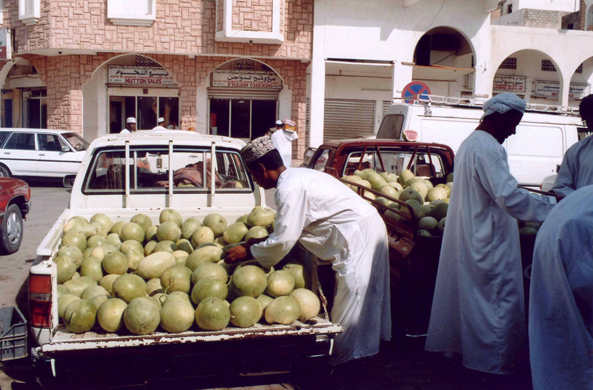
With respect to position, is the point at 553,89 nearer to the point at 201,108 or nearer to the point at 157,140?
the point at 201,108

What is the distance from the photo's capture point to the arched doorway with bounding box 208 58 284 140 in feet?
67.3

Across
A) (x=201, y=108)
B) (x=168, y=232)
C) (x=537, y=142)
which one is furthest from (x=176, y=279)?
(x=201, y=108)

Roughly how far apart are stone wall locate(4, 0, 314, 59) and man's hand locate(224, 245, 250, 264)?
1570cm

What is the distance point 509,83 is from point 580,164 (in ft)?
65.3

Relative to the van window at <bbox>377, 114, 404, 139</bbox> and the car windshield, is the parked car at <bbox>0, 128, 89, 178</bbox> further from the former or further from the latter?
the van window at <bbox>377, 114, 404, 139</bbox>

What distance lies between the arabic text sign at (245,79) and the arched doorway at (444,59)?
5.51m

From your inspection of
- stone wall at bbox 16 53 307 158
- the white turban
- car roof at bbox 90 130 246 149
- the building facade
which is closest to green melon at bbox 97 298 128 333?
car roof at bbox 90 130 246 149

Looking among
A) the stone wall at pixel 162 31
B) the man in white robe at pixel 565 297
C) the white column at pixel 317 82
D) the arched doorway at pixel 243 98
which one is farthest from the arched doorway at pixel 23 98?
the man in white robe at pixel 565 297

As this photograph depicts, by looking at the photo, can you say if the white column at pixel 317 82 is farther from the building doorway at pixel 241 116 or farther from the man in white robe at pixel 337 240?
the man in white robe at pixel 337 240

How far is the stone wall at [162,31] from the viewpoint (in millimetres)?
18594

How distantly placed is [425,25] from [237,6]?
21.6ft

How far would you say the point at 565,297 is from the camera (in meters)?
2.09

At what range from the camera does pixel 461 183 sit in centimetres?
416

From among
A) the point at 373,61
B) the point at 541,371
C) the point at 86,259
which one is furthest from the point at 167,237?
the point at 373,61
